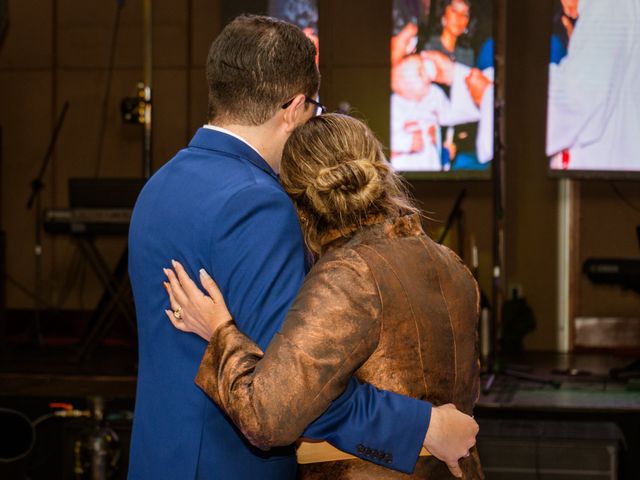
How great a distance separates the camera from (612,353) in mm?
6469

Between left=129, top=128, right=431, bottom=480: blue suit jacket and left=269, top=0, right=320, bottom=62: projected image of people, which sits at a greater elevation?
left=269, top=0, right=320, bottom=62: projected image of people

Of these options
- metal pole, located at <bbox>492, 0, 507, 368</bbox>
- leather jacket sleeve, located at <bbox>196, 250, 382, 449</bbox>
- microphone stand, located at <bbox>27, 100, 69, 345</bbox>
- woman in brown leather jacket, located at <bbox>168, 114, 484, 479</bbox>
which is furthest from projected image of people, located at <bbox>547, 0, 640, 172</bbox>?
leather jacket sleeve, located at <bbox>196, 250, 382, 449</bbox>

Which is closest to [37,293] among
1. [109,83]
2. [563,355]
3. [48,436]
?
[109,83]

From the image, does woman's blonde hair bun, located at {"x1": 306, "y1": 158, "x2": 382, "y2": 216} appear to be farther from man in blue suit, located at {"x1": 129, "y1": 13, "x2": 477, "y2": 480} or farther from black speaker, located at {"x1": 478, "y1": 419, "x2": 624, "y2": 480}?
black speaker, located at {"x1": 478, "y1": 419, "x2": 624, "y2": 480}

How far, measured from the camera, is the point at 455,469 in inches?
62.5

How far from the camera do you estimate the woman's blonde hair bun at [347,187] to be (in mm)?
1545

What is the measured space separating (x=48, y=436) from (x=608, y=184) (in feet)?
13.6

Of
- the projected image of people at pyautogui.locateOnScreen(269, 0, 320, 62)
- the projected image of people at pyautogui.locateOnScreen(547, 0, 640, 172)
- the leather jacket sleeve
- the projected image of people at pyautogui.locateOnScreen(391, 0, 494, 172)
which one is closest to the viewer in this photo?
the leather jacket sleeve

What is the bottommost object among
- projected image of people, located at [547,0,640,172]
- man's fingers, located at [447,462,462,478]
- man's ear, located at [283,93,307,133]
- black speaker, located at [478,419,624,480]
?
black speaker, located at [478,419,624,480]

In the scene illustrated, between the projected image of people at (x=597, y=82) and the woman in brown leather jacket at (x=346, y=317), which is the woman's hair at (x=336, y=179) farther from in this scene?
the projected image of people at (x=597, y=82)

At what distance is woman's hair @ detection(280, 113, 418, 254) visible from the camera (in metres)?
1.55

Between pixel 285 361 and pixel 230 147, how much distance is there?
363 millimetres

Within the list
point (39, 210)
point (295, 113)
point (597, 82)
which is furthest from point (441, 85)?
point (295, 113)

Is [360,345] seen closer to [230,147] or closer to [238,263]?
[238,263]
